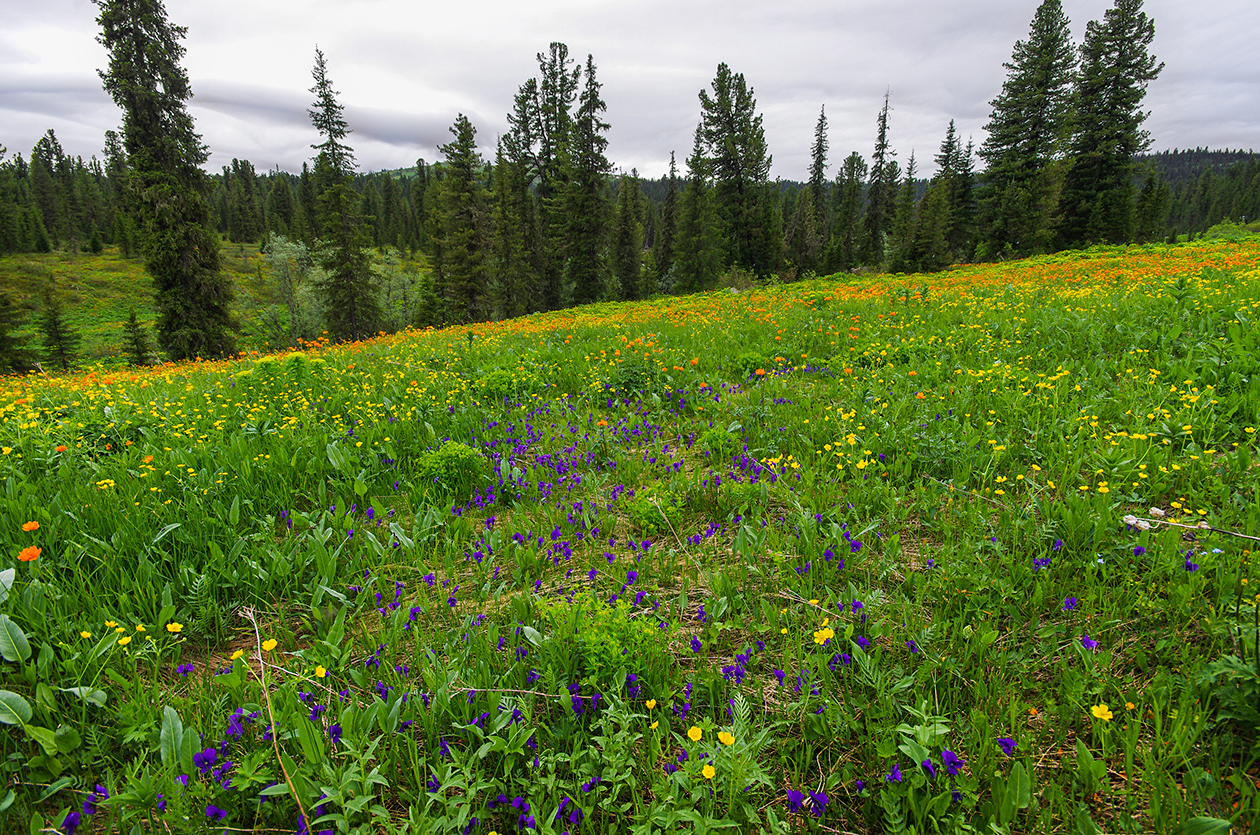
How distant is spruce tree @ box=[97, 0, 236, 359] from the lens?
19797mm

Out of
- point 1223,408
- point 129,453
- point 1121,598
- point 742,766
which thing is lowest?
point 742,766

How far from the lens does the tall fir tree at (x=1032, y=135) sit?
3128 centimetres

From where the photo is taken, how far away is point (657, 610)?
279cm

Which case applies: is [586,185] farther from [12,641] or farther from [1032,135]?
[12,641]

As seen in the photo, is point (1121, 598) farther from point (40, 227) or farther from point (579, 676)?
point (40, 227)

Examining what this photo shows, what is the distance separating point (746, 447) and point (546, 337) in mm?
6342

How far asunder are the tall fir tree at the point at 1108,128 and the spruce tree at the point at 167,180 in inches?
1841

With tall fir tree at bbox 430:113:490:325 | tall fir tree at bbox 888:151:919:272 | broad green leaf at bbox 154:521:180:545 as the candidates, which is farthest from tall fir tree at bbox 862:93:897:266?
broad green leaf at bbox 154:521:180:545

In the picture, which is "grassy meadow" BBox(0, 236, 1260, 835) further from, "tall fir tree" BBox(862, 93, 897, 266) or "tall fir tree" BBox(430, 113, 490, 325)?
"tall fir tree" BBox(862, 93, 897, 266)

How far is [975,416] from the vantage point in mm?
4531

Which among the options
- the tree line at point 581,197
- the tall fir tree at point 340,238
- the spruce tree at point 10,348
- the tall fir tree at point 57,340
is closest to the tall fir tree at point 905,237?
the tree line at point 581,197

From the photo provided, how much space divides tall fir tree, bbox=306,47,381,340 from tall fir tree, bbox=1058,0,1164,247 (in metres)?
43.4

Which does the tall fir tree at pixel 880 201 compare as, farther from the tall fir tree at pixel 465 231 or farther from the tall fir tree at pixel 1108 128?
the tall fir tree at pixel 465 231

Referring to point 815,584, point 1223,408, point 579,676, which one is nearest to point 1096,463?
point 1223,408
